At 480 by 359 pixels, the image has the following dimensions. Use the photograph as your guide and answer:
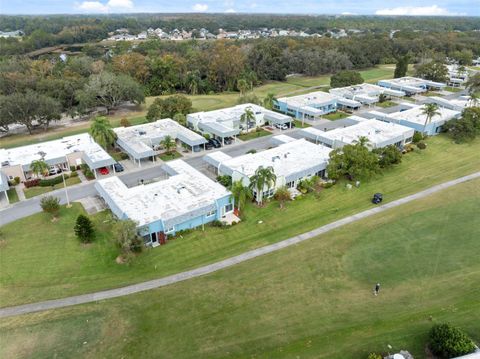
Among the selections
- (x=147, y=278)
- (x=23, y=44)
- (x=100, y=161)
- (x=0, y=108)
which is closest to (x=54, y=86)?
(x=0, y=108)

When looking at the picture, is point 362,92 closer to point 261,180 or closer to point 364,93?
point 364,93

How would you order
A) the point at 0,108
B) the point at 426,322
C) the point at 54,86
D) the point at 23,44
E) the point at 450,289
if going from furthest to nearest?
the point at 23,44 → the point at 54,86 → the point at 0,108 → the point at 450,289 → the point at 426,322

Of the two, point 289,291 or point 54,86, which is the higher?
point 54,86

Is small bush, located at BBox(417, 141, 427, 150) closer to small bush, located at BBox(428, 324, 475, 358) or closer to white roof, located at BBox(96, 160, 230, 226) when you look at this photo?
white roof, located at BBox(96, 160, 230, 226)

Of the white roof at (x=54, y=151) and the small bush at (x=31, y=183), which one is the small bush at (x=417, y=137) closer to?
the white roof at (x=54, y=151)

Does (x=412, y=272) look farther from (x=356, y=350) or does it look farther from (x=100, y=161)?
(x=100, y=161)

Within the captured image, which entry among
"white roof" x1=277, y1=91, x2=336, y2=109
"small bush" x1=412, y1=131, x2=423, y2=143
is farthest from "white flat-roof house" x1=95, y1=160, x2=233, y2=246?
"white roof" x1=277, y1=91, x2=336, y2=109
